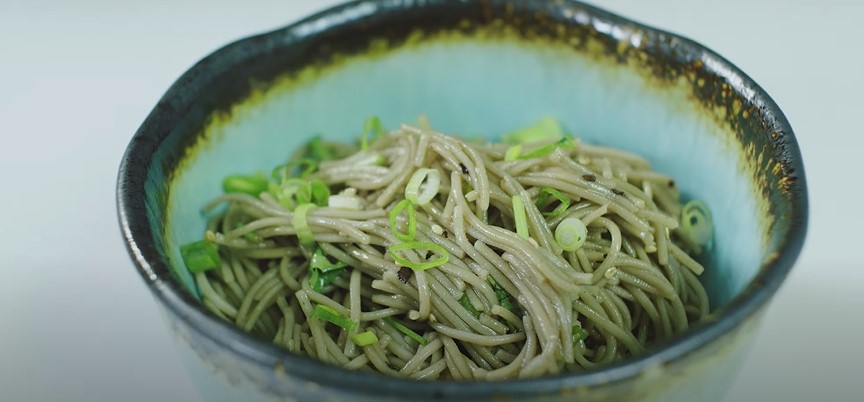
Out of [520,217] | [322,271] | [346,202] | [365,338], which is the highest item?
[520,217]

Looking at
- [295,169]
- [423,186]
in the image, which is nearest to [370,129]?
[295,169]

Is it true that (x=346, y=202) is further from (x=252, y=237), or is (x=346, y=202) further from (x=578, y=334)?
(x=578, y=334)

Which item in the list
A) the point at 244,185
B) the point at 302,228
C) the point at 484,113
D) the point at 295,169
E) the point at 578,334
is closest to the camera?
the point at 578,334

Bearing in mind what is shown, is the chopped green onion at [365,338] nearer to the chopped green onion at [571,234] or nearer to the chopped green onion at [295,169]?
the chopped green onion at [571,234]

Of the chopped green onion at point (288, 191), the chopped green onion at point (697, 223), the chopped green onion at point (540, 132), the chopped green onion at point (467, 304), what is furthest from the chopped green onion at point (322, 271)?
the chopped green onion at point (697, 223)

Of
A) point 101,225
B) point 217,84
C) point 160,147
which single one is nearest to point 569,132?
point 217,84

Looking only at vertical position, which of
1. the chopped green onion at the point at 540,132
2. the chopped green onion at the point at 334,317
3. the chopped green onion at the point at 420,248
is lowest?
the chopped green onion at the point at 334,317

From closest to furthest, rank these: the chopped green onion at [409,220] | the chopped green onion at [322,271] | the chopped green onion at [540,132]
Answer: the chopped green onion at [409,220], the chopped green onion at [322,271], the chopped green onion at [540,132]
